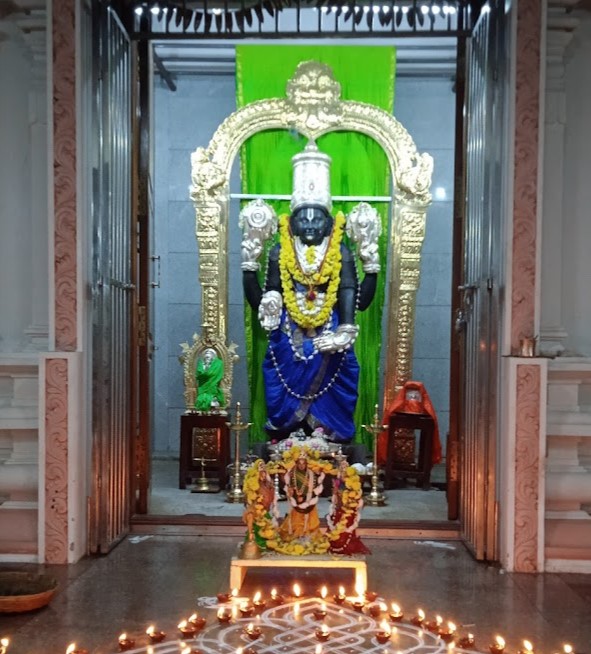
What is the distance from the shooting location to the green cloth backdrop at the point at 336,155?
25.2 ft

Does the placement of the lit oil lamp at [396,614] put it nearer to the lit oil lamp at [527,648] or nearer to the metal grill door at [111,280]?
the lit oil lamp at [527,648]

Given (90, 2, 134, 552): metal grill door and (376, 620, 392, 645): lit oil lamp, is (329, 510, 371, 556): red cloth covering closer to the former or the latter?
(376, 620, 392, 645): lit oil lamp

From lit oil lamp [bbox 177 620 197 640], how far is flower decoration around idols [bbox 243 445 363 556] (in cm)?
73

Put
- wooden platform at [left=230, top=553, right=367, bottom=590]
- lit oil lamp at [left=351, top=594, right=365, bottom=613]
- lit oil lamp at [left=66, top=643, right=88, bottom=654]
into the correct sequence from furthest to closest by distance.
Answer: wooden platform at [left=230, top=553, right=367, bottom=590] < lit oil lamp at [left=351, top=594, right=365, bottom=613] < lit oil lamp at [left=66, top=643, right=88, bottom=654]

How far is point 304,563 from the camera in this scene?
4.17 m

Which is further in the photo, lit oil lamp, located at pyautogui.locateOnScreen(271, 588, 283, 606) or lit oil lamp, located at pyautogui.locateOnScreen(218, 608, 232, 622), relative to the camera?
lit oil lamp, located at pyautogui.locateOnScreen(271, 588, 283, 606)

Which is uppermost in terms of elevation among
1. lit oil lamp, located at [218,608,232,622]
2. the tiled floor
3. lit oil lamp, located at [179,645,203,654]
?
lit oil lamp, located at [218,608,232,622]

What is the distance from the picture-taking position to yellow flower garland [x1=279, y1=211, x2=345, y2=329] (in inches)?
287

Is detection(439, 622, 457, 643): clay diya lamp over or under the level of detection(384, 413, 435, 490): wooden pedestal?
under

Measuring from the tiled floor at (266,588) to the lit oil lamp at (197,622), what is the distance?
0.08 m

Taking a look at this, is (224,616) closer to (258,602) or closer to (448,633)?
(258,602)

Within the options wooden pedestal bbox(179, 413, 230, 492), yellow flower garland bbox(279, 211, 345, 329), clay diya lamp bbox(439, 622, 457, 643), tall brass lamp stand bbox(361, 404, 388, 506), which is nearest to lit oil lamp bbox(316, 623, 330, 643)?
clay diya lamp bbox(439, 622, 457, 643)

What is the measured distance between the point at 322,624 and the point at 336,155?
491 centimetres

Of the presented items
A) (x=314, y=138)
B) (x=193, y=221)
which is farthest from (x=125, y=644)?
(x=193, y=221)
